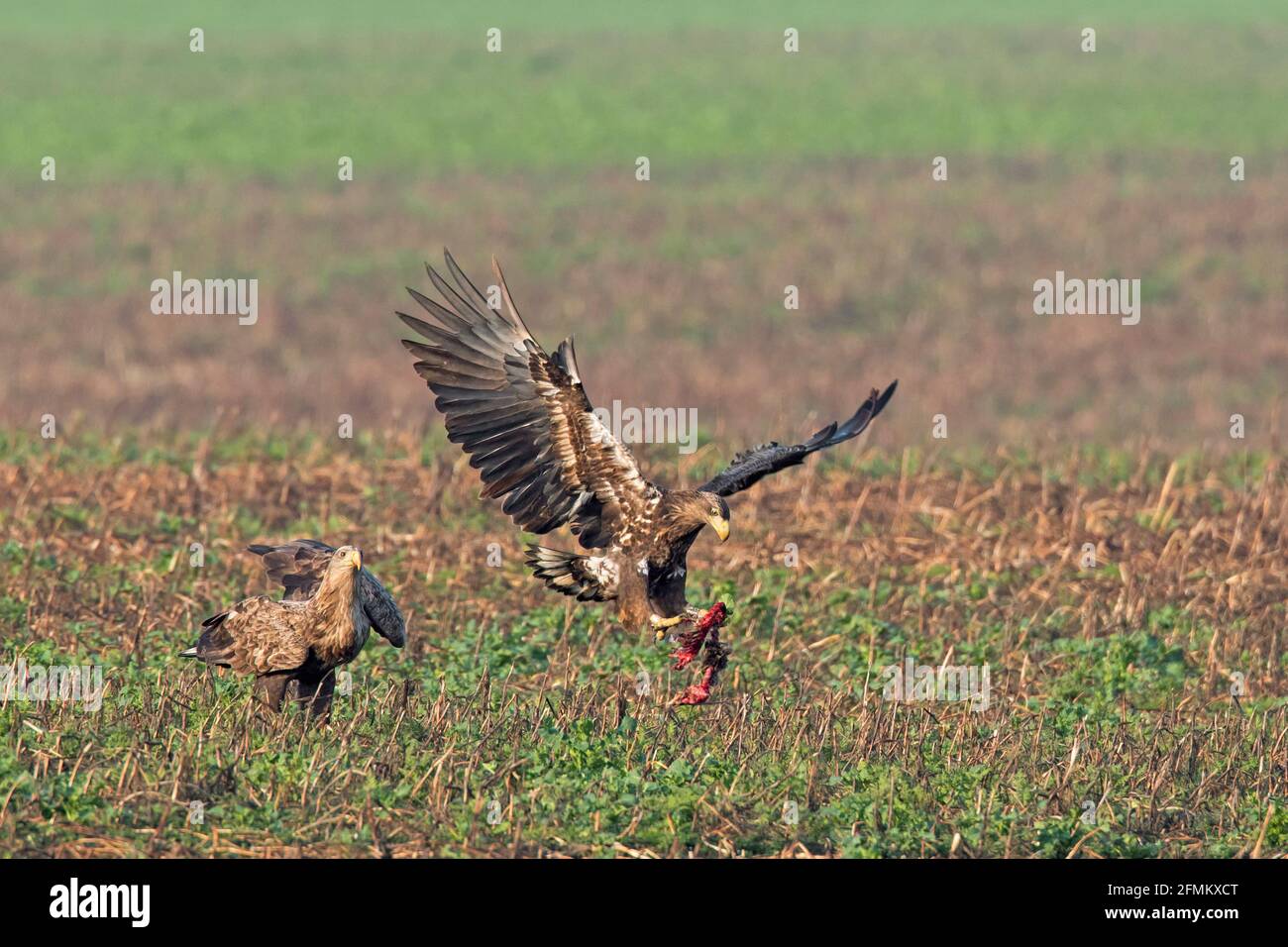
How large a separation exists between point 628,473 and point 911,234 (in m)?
19.0

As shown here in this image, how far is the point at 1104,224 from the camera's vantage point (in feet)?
93.1

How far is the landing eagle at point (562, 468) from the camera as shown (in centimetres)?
1006

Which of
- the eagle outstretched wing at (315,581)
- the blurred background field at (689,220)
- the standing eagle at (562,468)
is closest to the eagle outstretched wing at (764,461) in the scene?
the standing eagle at (562,468)

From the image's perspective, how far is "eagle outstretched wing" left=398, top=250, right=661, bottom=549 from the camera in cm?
1005

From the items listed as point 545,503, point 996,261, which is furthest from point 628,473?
point 996,261

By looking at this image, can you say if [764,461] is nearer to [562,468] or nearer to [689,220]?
[562,468]

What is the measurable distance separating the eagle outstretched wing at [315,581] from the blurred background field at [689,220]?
5934mm

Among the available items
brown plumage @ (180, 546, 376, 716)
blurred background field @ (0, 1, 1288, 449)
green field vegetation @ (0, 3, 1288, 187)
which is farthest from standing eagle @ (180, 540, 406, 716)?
green field vegetation @ (0, 3, 1288, 187)

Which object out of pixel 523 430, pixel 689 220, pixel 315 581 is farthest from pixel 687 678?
pixel 689 220

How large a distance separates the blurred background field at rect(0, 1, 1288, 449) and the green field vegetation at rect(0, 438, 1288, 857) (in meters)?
1.97

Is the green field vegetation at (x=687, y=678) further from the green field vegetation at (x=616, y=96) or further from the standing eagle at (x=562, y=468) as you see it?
the green field vegetation at (x=616, y=96)

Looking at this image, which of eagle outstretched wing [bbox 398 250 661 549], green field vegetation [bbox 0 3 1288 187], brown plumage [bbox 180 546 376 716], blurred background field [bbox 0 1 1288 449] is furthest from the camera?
green field vegetation [bbox 0 3 1288 187]

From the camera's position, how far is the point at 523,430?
10.2m

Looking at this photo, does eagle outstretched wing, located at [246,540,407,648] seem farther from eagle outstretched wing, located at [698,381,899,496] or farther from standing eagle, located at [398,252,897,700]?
eagle outstretched wing, located at [698,381,899,496]
